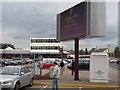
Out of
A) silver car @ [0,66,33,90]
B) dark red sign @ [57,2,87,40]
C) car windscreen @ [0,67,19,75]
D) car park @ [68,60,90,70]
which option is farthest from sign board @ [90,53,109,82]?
car park @ [68,60,90,70]

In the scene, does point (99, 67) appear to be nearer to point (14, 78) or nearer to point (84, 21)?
point (84, 21)

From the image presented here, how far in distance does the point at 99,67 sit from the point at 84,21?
12.6 feet

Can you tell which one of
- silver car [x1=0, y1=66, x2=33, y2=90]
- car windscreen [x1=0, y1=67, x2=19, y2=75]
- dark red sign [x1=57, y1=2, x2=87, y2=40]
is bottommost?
silver car [x1=0, y1=66, x2=33, y2=90]

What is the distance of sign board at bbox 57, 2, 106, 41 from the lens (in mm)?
13867

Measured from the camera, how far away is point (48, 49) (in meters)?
105

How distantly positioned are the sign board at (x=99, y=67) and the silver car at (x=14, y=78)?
5.42 meters

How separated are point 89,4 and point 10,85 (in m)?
7.85

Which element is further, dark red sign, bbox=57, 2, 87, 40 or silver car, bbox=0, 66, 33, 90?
dark red sign, bbox=57, 2, 87, 40

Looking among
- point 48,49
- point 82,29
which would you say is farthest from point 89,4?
point 48,49

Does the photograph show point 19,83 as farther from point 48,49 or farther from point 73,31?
point 48,49

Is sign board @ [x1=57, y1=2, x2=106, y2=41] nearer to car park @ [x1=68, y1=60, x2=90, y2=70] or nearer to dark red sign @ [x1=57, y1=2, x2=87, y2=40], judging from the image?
dark red sign @ [x1=57, y1=2, x2=87, y2=40]

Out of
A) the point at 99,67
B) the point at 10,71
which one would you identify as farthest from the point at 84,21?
the point at 10,71

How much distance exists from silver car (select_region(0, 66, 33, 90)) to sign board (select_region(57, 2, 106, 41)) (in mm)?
4969

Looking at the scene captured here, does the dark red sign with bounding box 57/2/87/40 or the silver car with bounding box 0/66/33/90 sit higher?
the dark red sign with bounding box 57/2/87/40
